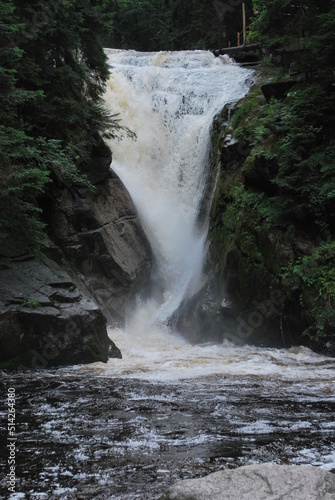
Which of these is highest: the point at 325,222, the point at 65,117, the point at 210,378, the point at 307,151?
the point at 65,117

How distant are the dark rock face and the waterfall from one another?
4479 mm

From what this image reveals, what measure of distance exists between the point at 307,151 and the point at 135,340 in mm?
6264

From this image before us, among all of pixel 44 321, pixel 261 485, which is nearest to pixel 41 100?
pixel 44 321

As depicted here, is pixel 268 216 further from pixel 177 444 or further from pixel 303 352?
pixel 177 444

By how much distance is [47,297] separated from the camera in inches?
366

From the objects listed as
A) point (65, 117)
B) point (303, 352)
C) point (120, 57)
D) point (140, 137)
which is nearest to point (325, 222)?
point (303, 352)

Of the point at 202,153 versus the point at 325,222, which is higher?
the point at 202,153

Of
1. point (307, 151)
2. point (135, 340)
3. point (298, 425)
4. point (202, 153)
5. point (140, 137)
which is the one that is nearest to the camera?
point (298, 425)

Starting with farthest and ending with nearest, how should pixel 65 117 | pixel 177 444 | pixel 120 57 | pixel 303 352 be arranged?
pixel 120 57 < pixel 65 117 < pixel 303 352 < pixel 177 444

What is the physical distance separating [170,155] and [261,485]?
590 inches

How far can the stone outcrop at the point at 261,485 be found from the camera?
9.04ft

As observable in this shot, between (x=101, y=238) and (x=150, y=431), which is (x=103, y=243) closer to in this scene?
(x=101, y=238)

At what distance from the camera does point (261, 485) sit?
286 cm

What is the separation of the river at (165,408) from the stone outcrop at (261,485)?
2.76ft
